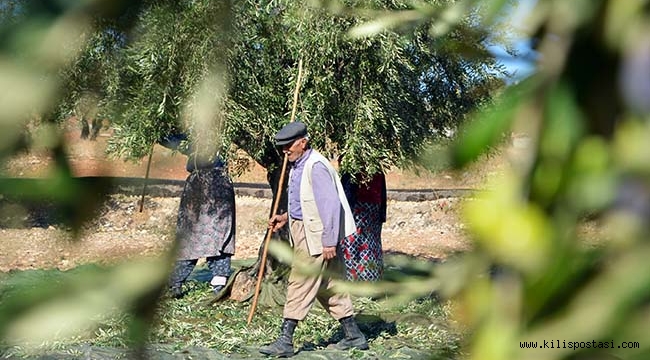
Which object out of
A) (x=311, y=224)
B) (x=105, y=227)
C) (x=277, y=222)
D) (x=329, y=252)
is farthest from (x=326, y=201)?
(x=105, y=227)

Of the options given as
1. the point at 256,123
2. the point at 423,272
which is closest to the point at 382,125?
the point at 256,123

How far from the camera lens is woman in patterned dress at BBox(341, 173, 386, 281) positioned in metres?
6.54

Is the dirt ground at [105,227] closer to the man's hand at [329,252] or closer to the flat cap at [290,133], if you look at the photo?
the man's hand at [329,252]

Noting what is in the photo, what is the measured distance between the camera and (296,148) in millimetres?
4801

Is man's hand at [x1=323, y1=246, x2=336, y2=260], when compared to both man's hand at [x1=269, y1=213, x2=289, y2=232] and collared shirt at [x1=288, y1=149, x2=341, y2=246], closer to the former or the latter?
collared shirt at [x1=288, y1=149, x2=341, y2=246]

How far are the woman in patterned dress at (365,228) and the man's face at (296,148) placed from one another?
1.68m

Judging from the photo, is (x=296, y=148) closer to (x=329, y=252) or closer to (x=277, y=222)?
(x=329, y=252)

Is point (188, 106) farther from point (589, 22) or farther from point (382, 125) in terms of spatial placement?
point (382, 125)

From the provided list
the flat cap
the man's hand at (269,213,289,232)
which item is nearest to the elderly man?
the flat cap

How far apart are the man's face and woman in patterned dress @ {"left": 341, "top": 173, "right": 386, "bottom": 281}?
5.50ft

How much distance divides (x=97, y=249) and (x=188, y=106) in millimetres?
70

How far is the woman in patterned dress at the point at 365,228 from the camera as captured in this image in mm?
6535

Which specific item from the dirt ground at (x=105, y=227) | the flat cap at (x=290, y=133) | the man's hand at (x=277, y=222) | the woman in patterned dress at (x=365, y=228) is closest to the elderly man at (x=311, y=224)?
the flat cap at (x=290, y=133)

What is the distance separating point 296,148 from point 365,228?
A: 1925 mm
